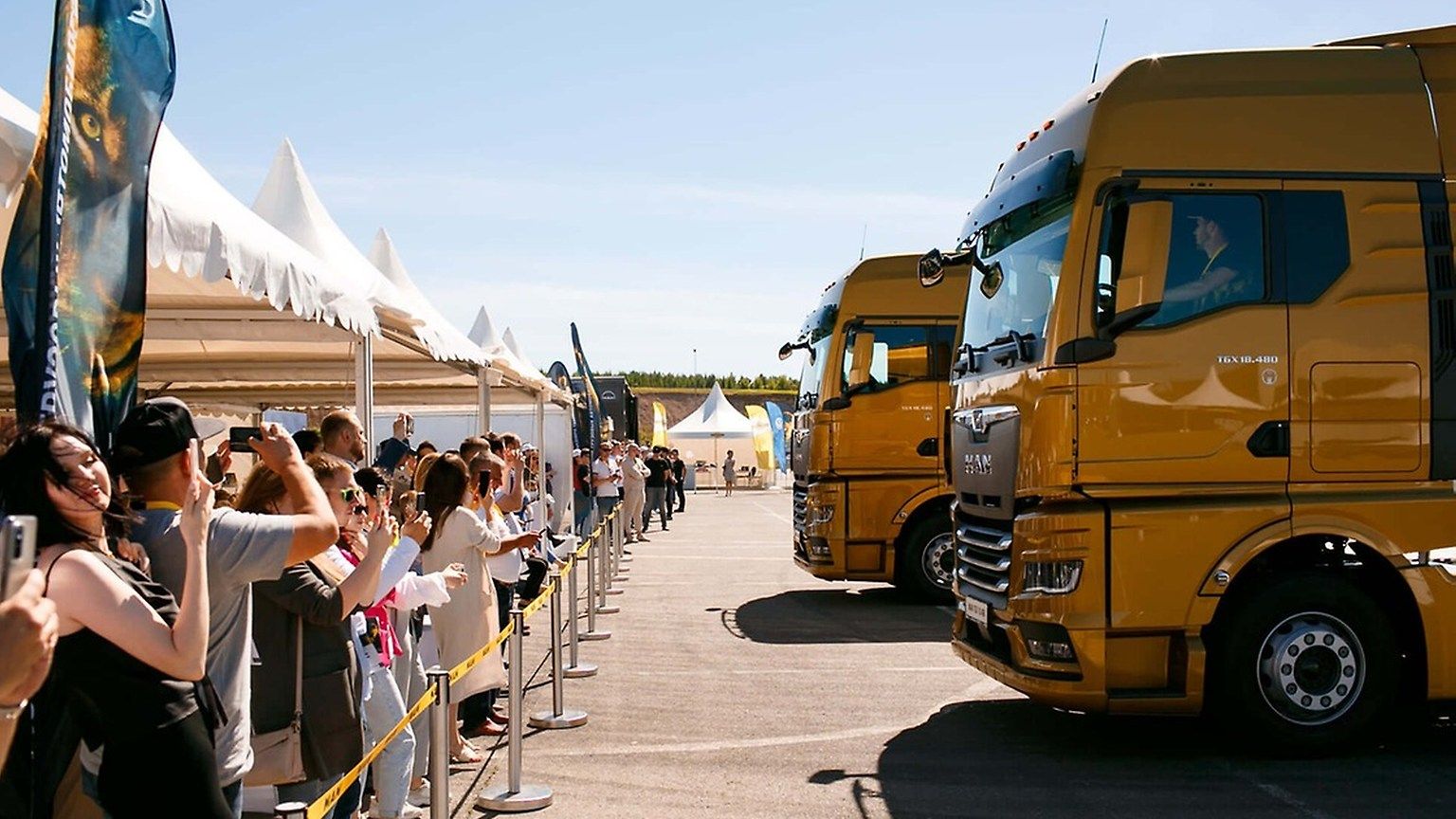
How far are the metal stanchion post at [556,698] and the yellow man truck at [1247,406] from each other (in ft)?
8.77

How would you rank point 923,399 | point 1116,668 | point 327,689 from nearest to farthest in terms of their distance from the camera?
point 327,689
point 1116,668
point 923,399

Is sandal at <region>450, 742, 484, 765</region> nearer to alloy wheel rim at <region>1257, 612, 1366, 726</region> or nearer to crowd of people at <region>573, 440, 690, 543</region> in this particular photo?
alloy wheel rim at <region>1257, 612, 1366, 726</region>

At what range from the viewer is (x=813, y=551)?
1337 cm

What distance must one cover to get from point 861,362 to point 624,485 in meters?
13.6

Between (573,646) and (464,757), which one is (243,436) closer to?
(464,757)

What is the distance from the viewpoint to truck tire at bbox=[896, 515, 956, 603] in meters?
13.1

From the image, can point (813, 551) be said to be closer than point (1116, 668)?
No

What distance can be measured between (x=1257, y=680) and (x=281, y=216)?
813 centimetres

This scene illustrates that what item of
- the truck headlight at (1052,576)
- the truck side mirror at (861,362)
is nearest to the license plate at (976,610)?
the truck headlight at (1052,576)

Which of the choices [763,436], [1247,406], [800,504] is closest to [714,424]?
[763,436]

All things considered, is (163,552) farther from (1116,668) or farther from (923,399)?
(923,399)

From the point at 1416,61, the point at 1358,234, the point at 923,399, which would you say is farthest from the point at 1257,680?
the point at 923,399

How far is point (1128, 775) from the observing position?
22.6 feet

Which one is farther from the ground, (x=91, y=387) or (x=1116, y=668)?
(x=91, y=387)
